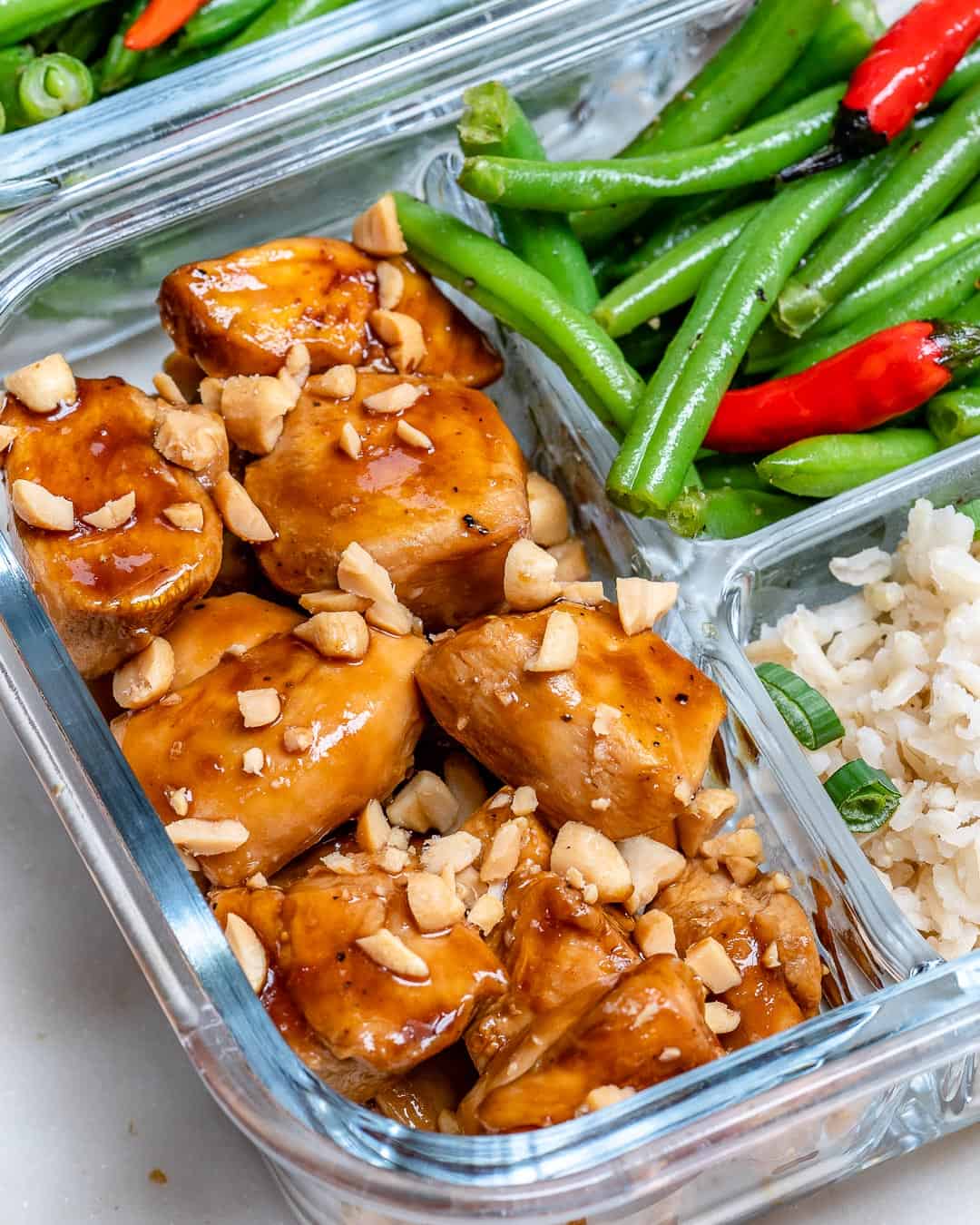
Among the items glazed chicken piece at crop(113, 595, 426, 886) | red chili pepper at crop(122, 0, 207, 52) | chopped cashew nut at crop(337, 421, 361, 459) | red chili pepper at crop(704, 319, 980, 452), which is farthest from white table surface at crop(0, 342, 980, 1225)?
red chili pepper at crop(122, 0, 207, 52)

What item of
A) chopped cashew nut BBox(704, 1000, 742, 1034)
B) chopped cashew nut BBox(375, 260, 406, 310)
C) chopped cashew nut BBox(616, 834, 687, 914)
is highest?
chopped cashew nut BBox(375, 260, 406, 310)

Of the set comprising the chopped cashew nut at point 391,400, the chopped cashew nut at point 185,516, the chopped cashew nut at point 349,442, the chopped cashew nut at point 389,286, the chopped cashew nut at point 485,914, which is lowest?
the chopped cashew nut at point 485,914

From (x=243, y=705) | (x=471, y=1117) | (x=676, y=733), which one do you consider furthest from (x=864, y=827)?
(x=243, y=705)

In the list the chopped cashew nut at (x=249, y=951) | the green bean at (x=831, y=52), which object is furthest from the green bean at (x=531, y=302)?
the chopped cashew nut at (x=249, y=951)

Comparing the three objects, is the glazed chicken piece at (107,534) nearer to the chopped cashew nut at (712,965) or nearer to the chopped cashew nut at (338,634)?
the chopped cashew nut at (338,634)

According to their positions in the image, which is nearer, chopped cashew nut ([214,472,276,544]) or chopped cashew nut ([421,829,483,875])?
chopped cashew nut ([421,829,483,875])

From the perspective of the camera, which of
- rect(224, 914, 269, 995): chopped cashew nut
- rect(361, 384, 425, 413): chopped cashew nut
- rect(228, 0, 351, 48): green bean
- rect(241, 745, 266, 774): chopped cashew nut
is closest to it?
rect(224, 914, 269, 995): chopped cashew nut

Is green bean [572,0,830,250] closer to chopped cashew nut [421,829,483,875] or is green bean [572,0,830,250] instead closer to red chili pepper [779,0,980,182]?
red chili pepper [779,0,980,182]
